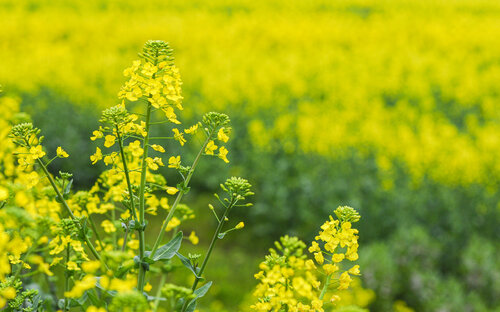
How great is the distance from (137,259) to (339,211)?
552 mm

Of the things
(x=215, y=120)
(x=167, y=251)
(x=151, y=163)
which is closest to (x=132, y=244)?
(x=167, y=251)

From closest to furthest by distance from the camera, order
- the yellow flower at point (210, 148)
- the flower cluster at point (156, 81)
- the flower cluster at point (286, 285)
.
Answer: the flower cluster at point (286, 285)
the flower cluster at point (156, 81)
the yellow flower at point (210, 148)

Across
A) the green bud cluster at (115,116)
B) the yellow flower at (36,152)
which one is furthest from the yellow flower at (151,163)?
the yellow flower at (36,152)

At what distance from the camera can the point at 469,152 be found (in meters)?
5.61

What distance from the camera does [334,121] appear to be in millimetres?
7008

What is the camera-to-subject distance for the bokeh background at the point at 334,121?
463cm

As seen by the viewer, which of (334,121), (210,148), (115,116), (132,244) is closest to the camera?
(115,116)

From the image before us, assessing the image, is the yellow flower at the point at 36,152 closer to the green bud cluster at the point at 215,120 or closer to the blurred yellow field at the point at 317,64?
the green bud cluster at the point at 215,120

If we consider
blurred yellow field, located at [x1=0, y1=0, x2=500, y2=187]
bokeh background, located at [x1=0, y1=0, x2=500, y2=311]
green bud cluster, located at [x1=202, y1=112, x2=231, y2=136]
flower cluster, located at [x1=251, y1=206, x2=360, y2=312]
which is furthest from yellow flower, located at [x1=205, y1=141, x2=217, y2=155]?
blurred yellow field, located at [x1=0, y1=0, x2=500, y2=187]

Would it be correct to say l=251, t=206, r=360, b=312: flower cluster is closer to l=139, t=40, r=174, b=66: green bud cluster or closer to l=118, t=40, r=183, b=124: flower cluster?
l=118, t=40, r=183, b=124: flower cluster

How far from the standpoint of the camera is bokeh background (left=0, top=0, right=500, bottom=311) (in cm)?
463

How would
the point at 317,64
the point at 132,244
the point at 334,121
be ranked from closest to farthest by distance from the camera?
the point at 132,244 → the point at 334,121 → the point at 317,64

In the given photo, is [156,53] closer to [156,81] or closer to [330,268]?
[156,81]

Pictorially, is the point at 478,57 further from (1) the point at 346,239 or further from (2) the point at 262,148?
(1) the point at 346,239
